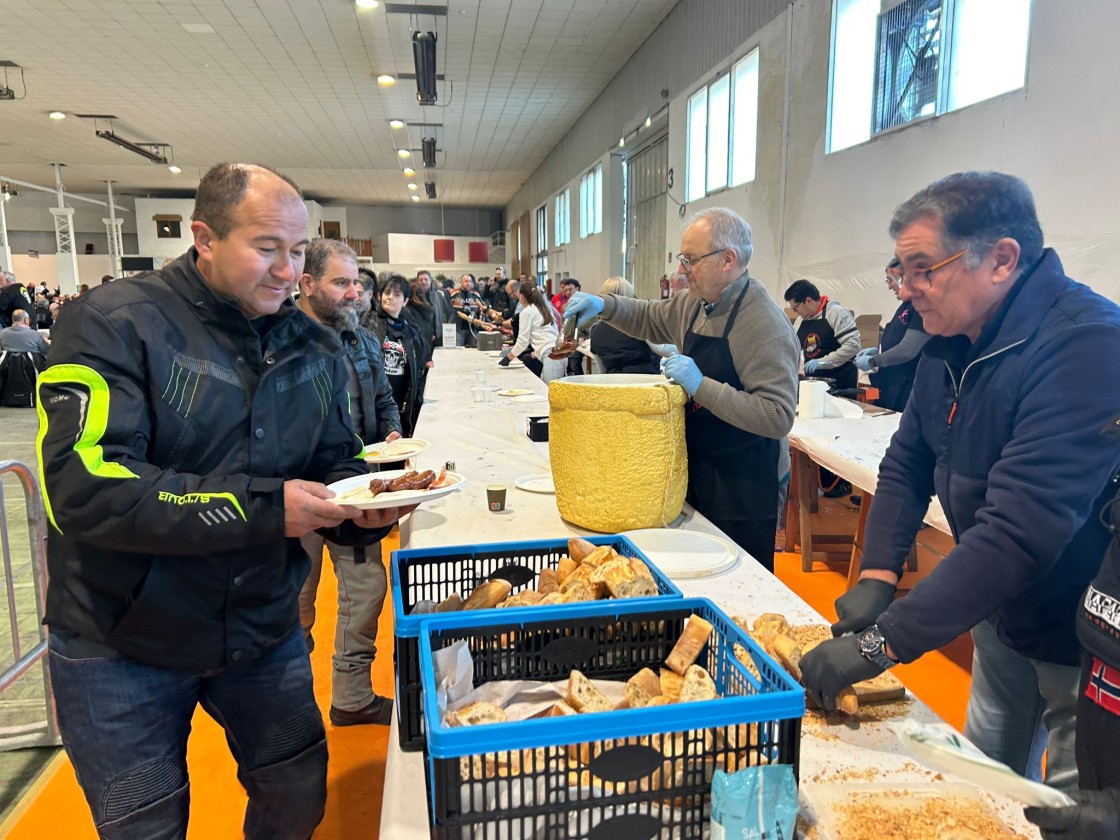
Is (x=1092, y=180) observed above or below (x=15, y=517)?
above

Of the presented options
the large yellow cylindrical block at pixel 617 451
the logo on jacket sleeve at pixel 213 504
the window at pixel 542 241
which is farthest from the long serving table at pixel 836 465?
the window at pixel 542 241

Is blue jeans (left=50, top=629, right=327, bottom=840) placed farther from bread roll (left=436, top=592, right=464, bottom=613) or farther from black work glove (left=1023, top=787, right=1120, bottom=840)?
black work glove (left=1023, top=787, right=1120, bottom=840)

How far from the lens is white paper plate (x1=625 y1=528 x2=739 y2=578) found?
164cm

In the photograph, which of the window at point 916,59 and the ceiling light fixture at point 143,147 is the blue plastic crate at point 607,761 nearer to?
the window at point 916,59

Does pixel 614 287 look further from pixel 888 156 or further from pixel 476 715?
pixel 476 715

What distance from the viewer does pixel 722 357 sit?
222cm

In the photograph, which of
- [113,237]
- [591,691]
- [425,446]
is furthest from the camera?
[113,237]

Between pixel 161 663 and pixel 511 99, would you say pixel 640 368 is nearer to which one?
pixel 161 663

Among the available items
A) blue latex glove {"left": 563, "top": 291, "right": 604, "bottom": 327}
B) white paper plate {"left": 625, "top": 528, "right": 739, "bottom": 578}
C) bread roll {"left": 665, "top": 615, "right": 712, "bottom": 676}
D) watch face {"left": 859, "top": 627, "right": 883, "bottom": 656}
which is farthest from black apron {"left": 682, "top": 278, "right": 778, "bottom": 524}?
bread roll {"left": 665, "top": 615, "right": 712, "bottom": 676}

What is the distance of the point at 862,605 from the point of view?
Answer: 4.39ft

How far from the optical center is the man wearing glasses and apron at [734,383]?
2.03 metres

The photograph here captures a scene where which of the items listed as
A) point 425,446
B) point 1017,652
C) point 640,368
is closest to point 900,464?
point 1017,652

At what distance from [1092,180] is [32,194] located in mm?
29225

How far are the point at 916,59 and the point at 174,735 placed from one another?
5155mm
